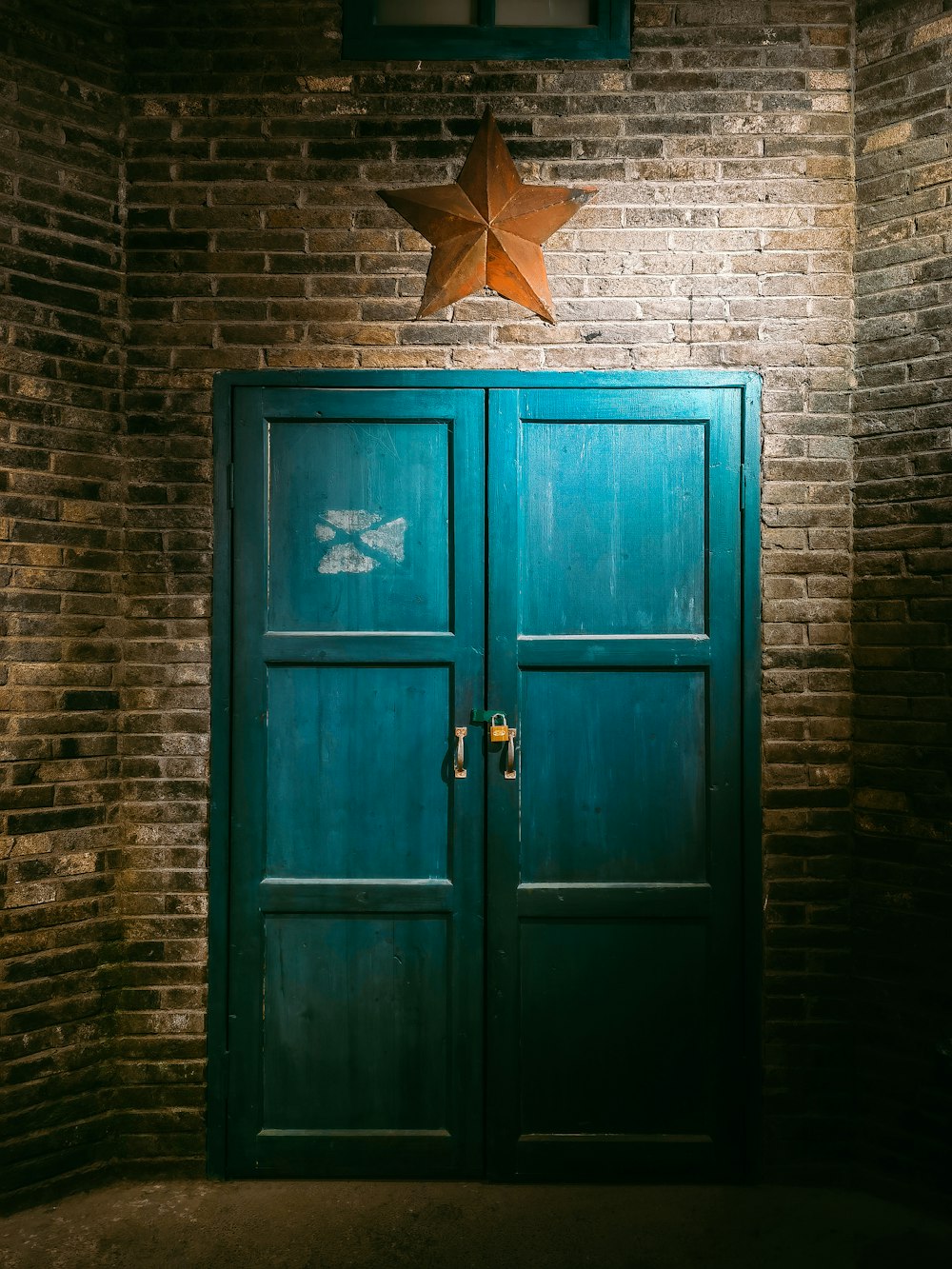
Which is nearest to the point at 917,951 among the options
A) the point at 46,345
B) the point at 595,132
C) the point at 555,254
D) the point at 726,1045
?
the point at 726,1045

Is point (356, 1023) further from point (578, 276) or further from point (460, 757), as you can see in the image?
point (578, 276)

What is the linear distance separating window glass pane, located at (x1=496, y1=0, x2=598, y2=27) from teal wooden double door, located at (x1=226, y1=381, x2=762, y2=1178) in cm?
133

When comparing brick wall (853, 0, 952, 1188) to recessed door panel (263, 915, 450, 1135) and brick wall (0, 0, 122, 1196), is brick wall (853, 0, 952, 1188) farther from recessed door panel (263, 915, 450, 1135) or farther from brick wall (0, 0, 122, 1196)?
brick wall (0, 0, 122, 1196)

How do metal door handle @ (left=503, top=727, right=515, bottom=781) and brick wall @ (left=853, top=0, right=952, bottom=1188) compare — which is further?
metal door handle @ (left=503, top=727, right=515, bottom=781)

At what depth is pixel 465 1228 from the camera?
110 inches

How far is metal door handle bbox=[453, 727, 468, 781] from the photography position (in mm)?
3043

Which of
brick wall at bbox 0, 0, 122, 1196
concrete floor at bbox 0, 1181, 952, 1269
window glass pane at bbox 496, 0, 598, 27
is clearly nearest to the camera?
concrete floor at bbox 0, 1181, 952, 1269

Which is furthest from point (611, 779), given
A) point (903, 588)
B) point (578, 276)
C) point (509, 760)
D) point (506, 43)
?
point (506, 43)

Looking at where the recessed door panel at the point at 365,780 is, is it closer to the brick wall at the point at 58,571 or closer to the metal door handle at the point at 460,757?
the metal door handle at the point at 460,757

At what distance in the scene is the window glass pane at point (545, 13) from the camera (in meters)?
3.15

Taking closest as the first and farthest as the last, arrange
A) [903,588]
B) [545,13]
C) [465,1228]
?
[465,1228], [903,588], [545,13]

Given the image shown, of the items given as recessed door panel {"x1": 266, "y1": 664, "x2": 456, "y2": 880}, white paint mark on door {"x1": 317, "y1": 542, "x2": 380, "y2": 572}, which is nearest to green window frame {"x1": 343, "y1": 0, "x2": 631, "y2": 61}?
white paint mark on door {"x1": 317, "y1": 542, "x2": 380, "y2": 572}

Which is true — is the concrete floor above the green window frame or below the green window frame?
below

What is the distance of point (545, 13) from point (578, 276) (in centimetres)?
97
